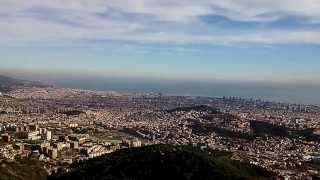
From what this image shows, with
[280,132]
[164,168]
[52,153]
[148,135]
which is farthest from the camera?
[280,132]

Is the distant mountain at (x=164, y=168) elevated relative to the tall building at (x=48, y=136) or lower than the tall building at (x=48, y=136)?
elevated

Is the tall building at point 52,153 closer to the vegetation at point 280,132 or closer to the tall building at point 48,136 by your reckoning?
the tall building at point 48,136

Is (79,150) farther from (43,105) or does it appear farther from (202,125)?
(43,105)

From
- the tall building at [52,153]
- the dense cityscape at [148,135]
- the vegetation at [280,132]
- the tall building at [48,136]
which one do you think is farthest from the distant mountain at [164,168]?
the vegetation at [280,132]

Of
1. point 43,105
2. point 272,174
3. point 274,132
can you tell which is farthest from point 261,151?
point 43,105

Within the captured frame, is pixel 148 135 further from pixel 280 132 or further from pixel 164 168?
pixel 164 168

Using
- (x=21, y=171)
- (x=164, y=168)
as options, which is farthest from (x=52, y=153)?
(x=164, y=168)

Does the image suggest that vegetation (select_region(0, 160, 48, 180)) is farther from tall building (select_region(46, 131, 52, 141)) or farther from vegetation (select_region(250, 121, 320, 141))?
vegetation (select_region(250, 121, 320, 141))

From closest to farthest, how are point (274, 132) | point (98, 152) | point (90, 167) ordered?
point (90, 167) → point (98, 152) → point (274, 132)
